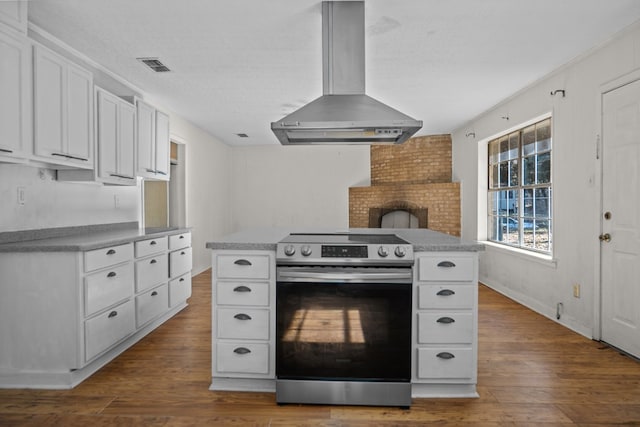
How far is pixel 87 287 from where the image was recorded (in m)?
2.47

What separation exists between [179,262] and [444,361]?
2750mm

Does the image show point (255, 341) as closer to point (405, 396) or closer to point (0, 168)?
point (405, 396)

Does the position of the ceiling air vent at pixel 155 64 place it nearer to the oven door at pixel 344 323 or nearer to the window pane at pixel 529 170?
the oven door at pixel 344 323

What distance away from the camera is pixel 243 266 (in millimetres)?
2307

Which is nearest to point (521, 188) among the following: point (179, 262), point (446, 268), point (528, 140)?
point (528, 140)

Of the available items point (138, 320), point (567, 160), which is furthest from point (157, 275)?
point (567, 160)

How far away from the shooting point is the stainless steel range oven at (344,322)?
84.8 inches

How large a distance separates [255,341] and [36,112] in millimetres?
1985

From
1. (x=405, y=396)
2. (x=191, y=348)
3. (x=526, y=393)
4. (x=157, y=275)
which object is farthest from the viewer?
(x=157, y=275)

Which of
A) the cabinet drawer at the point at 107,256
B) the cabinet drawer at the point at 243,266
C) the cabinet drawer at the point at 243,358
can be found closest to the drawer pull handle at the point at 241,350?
the cabinet drawer at the point at 243,358

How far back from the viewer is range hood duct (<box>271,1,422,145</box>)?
8.35 feet

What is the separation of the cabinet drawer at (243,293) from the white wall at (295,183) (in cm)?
539

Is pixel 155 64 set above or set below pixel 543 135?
above

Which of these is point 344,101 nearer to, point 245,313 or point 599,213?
point 245,313
